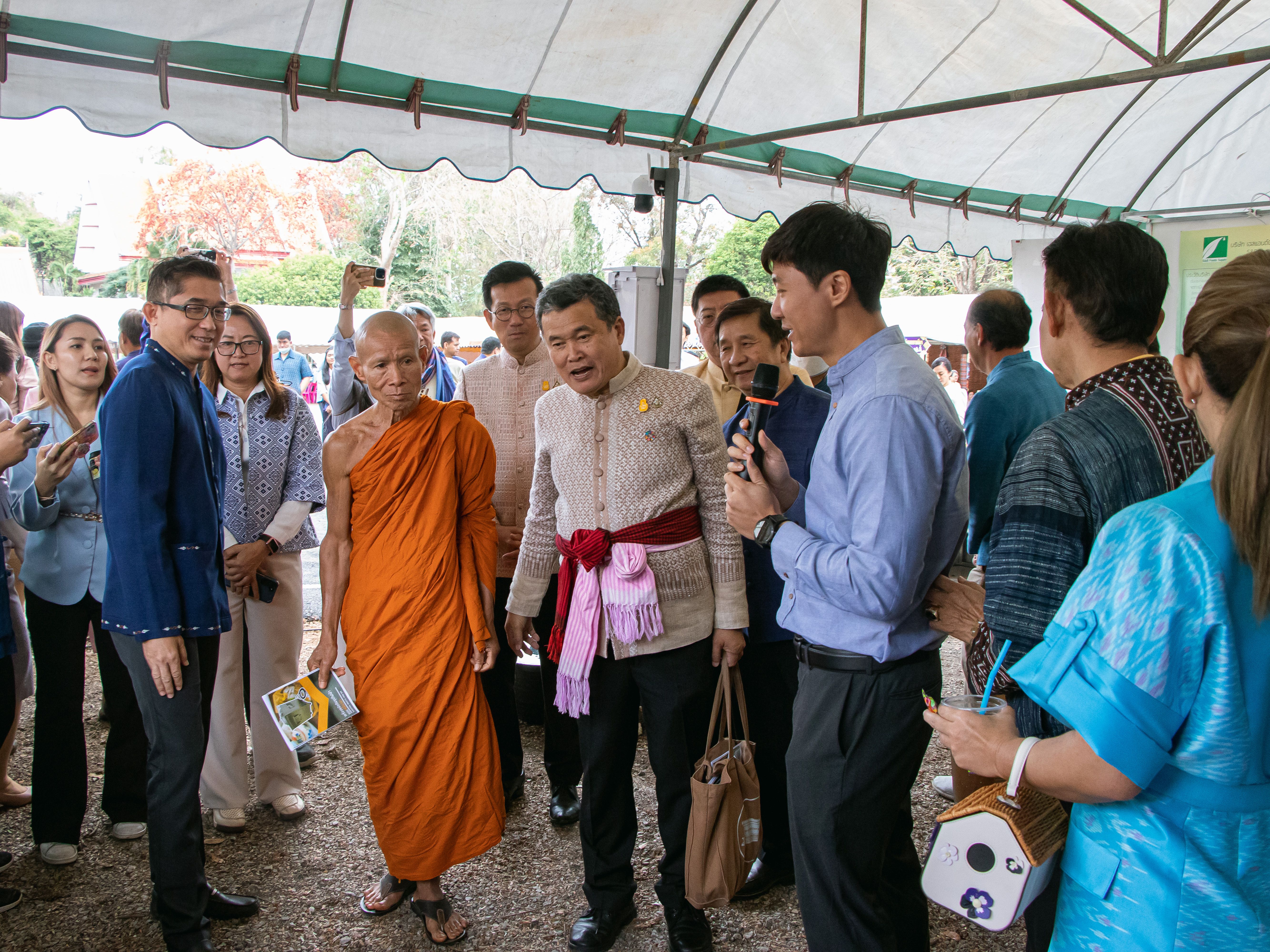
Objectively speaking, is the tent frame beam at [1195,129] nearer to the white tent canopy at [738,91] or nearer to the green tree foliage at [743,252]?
the white tent canopy at [738,91]

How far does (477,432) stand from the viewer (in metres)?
3.02

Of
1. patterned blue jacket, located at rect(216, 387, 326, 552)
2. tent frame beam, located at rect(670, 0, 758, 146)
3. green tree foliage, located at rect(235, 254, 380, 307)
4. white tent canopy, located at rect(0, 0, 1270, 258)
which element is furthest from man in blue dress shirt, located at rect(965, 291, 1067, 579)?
green tree foliage, located at rect(235, 254, 380, 307)

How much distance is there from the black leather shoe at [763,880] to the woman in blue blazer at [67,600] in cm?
241

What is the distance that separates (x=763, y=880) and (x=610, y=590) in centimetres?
128

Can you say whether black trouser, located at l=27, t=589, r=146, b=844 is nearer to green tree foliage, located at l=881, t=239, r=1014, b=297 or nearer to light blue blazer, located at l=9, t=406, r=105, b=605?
light blue blazer, located at l=9, t=406, r=105, b=605

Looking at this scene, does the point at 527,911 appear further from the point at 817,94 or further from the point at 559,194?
the point at 559,194

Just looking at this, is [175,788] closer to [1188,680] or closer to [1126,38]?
[1188,680]

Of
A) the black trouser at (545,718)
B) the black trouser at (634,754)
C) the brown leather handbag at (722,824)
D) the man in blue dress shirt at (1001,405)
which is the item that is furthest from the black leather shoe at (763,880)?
the man in blue dress shirt at (1001,405)

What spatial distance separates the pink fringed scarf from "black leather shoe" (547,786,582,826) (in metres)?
1.01

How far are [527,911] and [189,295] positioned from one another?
2.29 m

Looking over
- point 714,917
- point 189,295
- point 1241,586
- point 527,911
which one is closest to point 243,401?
point 189,295

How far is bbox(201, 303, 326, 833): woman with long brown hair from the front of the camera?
3.42 m

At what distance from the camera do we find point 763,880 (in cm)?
297

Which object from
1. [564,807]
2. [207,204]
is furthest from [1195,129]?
[207,204]
